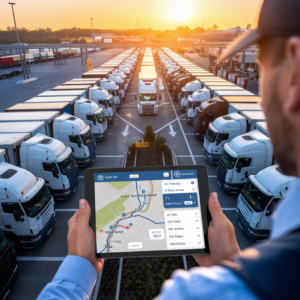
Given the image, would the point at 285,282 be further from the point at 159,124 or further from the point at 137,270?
the point at 159,124

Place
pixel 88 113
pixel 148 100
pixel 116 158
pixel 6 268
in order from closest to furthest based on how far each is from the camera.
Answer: pixel 6 268 → pixel 116 158 → pixel 88 113 → pixel 148 100

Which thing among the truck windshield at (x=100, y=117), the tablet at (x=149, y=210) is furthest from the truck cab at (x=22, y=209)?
the truck windshield at (x=100, y=117)

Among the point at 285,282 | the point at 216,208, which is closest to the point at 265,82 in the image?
the point at 285,282

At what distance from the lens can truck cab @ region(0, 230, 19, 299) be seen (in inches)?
271

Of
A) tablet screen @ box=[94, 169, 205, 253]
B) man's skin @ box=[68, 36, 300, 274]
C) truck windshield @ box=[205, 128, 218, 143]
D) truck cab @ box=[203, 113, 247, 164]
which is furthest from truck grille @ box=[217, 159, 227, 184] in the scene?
man's skin @ box=[68, 36, 300, 274]

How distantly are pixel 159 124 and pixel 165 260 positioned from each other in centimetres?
1596

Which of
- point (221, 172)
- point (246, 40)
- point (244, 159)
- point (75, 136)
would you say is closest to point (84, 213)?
point (246, 40)

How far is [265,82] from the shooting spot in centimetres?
105

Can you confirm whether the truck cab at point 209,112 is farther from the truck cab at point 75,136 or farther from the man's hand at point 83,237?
the man's hand at point 83,237

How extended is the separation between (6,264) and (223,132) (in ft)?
39.0

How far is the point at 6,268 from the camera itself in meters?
7.10

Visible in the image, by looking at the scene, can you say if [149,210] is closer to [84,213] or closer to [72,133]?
[84,213]

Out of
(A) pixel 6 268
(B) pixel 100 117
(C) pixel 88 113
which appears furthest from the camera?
(B) pixel 100 117

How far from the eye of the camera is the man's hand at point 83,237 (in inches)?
93.8
